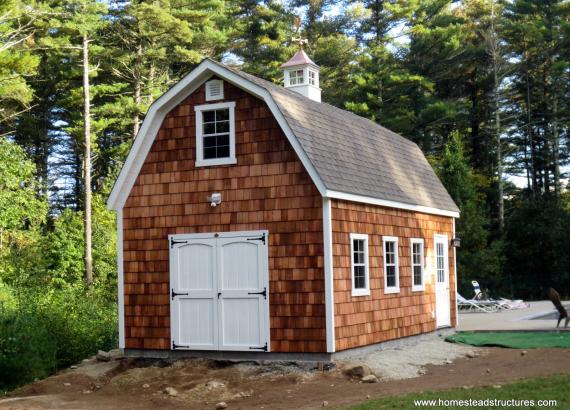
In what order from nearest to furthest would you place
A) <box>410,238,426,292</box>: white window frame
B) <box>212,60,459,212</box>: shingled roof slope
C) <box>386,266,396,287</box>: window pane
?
1. <box>212,60,459,212</box>: shingled roof slope
2. <box>386,266,396,287</box>: window pane
3. <box>410,238,426,292</box>: white window frame

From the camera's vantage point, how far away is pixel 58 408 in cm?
→ 1167

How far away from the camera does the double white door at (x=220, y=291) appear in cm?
1349

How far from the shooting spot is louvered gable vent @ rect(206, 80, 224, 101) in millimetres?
14195

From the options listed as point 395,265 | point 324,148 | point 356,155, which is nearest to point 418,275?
point 395,265

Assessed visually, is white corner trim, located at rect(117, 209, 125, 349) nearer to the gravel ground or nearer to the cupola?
the gravel ground

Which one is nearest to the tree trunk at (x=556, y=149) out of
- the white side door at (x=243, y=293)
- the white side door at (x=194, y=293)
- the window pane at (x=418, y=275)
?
the window pane at (x=418, y=275)

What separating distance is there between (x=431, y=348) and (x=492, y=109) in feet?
85.6

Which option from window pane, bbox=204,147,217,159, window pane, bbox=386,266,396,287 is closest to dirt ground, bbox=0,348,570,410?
window pane, bbox=386,266,396,287

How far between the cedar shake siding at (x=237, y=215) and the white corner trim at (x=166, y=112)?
0.13 meters

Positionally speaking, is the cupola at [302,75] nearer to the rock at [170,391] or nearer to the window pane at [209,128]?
the window pane at [209,128]

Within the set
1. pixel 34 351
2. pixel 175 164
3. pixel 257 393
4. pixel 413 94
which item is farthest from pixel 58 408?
pixel 413 94

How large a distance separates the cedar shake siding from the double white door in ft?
0.55

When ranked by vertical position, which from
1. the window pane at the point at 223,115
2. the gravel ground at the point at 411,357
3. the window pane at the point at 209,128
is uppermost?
the window pane at the point at 223,115

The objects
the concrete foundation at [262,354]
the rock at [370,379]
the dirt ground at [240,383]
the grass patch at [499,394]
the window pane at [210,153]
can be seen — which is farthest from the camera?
the window pane at [210,153]
